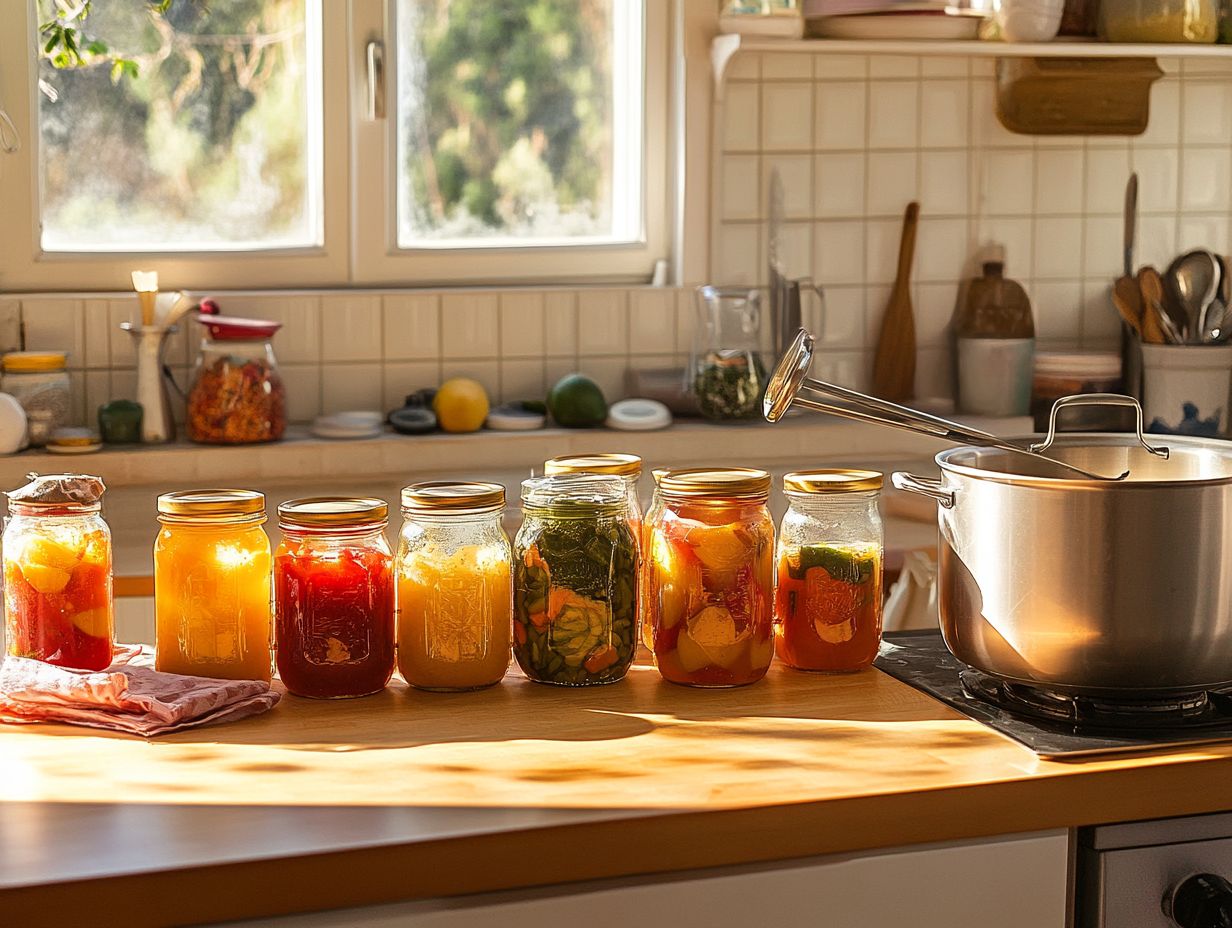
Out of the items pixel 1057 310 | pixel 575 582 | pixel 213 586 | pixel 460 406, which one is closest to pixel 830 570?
pixel 575 582

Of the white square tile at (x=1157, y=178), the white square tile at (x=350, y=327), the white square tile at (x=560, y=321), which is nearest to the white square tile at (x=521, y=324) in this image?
the white square tile at (x=560, y=321)

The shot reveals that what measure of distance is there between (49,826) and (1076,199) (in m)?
2.66

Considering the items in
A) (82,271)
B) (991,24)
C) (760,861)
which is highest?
(991,24)

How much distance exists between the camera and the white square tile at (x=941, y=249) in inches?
121

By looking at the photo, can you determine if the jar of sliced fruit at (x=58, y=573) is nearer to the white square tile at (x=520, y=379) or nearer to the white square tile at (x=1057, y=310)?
the white square tile at (x=520, y=379)

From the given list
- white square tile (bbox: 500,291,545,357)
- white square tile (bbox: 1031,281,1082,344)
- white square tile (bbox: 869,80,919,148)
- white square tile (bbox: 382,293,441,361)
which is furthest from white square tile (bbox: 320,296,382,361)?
white square tile (bbox: 1031,281,1082,344)

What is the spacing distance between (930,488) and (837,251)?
1889 mm

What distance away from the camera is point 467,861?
93 centimetres

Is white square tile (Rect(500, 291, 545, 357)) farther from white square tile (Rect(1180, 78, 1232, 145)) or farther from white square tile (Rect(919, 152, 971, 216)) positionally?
white square tile (Rect(1180, 78, 1232, 145))

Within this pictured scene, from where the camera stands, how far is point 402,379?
2.82m

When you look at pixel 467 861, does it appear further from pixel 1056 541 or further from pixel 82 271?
pixel 82 271

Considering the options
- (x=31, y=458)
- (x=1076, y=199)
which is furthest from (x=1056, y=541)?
(x=1076, y=199)

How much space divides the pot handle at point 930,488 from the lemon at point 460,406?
60.3 inches

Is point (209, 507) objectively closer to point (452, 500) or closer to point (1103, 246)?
point (452, 500)
